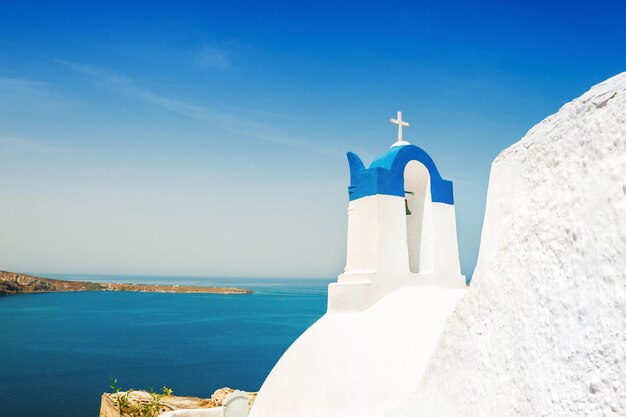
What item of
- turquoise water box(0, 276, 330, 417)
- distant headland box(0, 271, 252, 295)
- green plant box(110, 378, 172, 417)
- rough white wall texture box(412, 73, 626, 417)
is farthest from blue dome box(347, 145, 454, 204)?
distant headland box(0, 271, 252, 295)

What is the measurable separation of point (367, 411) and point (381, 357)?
64 centimetres

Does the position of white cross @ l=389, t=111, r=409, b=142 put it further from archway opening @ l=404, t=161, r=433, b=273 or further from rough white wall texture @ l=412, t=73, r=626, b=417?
rough white wall texture @ l=412, t=73, r=626, b=417

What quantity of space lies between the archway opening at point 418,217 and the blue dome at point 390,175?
130 mm

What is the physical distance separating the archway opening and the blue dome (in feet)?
0.43

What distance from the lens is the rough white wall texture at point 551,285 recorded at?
7.50 feet

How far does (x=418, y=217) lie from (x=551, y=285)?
5353mm

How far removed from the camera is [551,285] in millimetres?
2646

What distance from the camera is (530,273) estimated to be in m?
2.84

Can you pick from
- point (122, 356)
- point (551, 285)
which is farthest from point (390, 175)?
point (122, 356)

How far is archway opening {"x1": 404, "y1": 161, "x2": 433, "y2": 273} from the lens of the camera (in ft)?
25.4

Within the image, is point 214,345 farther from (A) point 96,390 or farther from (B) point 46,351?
(A) point 96,390

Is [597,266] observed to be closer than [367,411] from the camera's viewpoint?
Yes

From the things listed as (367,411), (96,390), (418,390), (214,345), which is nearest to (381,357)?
(367,411)

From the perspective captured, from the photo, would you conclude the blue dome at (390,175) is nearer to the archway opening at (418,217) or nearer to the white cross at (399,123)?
the archway opening at (418,217)
